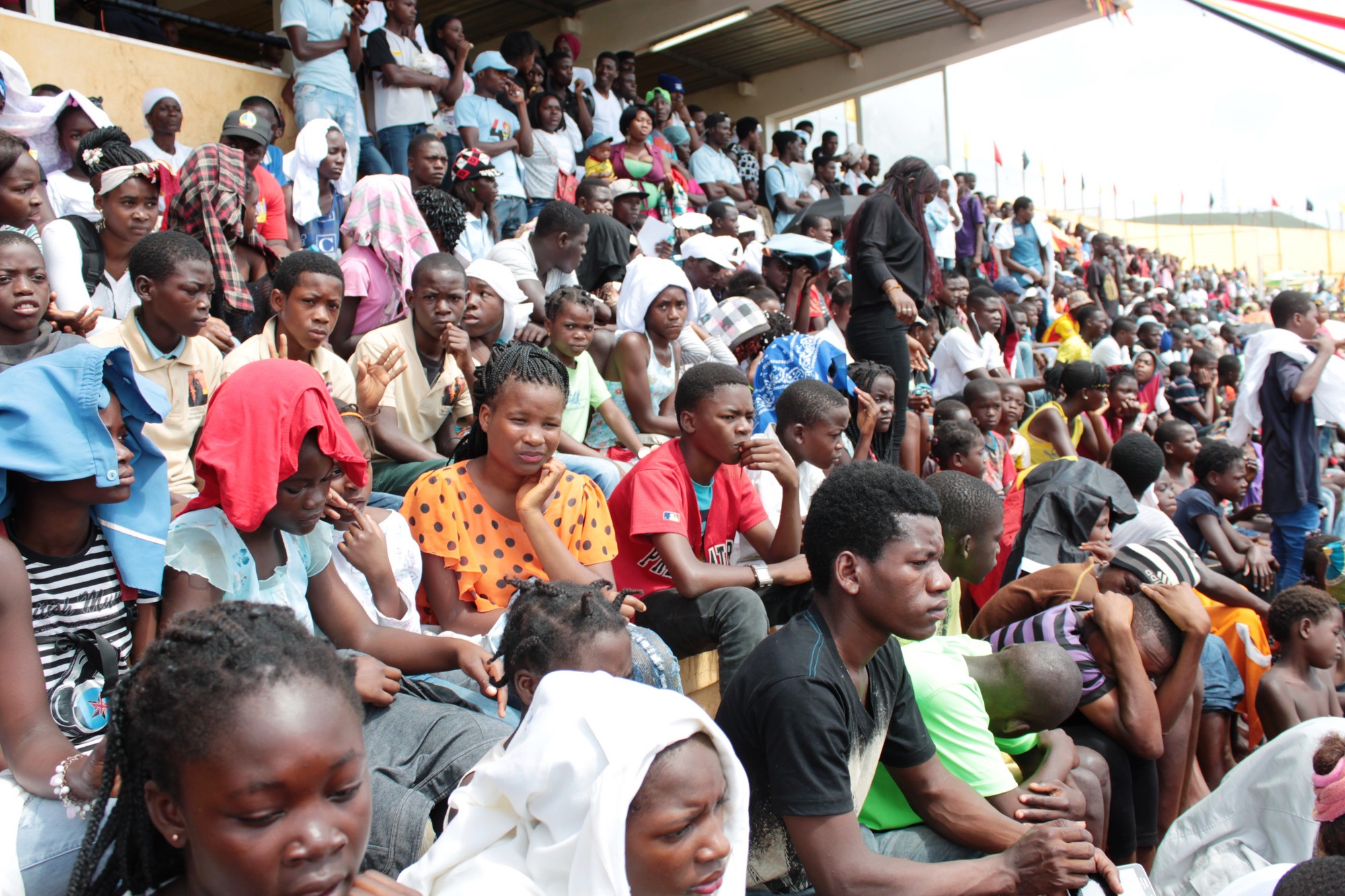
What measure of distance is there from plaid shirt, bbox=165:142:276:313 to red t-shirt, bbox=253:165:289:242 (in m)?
0.35

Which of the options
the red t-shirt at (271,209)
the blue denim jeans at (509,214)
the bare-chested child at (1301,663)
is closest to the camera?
the bare-chested child at (1301,663)

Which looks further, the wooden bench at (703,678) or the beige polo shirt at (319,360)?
the beige polo shirt at (319,360)

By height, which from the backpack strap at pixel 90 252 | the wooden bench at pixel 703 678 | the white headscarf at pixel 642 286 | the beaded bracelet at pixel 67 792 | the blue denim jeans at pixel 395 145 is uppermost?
the blue denim jeans at pixel 395 145

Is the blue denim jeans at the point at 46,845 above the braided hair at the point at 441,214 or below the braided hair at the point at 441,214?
below

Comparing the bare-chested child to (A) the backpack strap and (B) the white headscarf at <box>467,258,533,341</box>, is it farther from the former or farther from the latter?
(A) the backpack strap

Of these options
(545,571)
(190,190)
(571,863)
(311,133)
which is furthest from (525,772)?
(311,133)

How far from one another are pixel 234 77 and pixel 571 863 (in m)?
7.33

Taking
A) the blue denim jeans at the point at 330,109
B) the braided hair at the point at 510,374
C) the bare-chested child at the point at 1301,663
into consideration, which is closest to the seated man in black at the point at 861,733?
the braided hair at the point at 510,374

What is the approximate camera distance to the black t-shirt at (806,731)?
2.06m

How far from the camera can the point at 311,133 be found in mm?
6047

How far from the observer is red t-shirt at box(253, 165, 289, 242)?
215 inches

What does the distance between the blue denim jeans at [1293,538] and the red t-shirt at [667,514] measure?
4596 millimetres

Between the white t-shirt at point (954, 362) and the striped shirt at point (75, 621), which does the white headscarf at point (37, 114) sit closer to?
the striped shirt at point (75, 621)

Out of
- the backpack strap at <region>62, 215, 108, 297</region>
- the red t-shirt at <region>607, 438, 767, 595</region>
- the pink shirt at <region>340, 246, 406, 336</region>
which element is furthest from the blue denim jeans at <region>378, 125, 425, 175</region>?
the red t-shirt at <region>607, 438, 767, 595</region>
